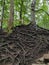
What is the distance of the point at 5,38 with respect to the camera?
812 cm

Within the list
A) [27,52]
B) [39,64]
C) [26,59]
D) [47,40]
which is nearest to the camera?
[39,64]

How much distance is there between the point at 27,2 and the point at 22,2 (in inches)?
37.0

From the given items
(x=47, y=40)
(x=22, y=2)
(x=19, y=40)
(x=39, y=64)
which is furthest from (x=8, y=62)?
(x=22, y=2)

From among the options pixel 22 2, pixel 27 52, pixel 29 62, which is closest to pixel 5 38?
pixel 27 52

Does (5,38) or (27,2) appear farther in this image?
(27,2)

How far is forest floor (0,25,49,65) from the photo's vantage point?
6633 mm

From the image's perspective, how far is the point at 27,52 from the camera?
7.13 meters

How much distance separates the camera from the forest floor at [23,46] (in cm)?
663

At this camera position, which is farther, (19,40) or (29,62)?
(19,40)

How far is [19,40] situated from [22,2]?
11.1 metres

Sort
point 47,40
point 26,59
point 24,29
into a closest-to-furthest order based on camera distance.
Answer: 1. point 26,59
2. point 47,40
3. point 24,29

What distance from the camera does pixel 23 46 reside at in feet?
24.8

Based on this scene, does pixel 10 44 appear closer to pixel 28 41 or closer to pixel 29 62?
pixel 28 41

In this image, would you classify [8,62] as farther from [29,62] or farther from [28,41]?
[28,41]
